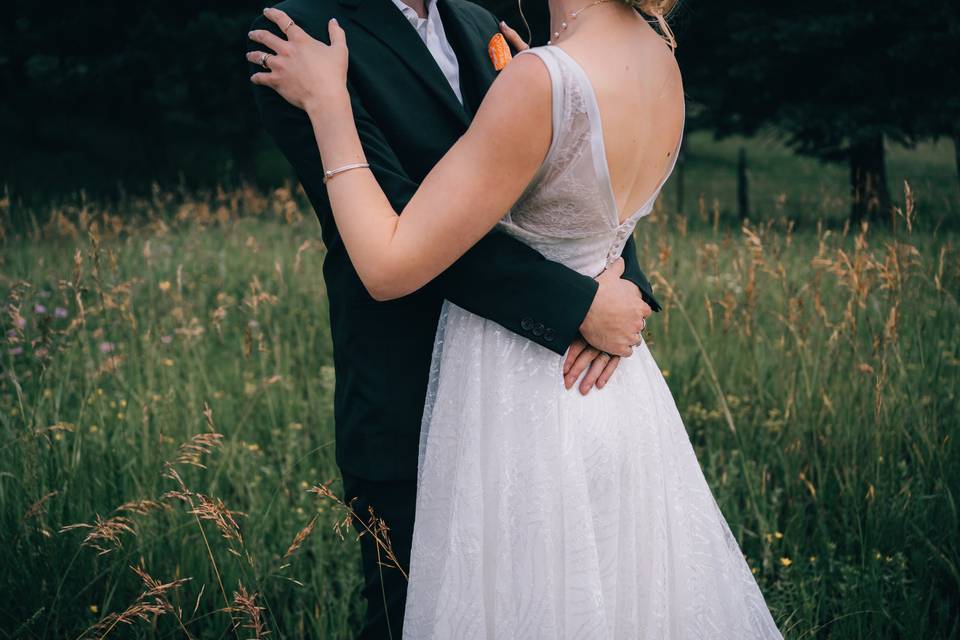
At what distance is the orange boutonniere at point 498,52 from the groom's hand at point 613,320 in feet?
2.36

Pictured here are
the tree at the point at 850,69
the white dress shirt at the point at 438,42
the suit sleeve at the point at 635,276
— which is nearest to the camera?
the suit sleeve at the point at 635,276

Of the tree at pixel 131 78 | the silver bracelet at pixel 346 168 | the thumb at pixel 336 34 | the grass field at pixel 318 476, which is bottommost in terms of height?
the grass field at pixel 318 476

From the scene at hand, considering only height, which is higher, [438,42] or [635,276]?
[438,42]

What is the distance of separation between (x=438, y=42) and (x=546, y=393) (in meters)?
1.04

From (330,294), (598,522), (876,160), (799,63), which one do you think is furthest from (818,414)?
(876,160)

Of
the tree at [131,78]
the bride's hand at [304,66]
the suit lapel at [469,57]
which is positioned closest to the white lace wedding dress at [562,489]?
the bride's hand at [304,66]

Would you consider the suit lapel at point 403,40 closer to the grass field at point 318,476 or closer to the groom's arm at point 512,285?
the groom's arm at point 512,285

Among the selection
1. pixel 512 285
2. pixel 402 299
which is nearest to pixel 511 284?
pixel 512 285

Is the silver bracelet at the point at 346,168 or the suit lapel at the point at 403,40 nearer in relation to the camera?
the silver bracelet at the point at 346,168

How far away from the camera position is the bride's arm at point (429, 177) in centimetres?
143

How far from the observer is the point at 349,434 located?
1.89m

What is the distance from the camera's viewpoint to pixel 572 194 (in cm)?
154

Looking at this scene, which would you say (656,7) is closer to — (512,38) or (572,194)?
(572,194)

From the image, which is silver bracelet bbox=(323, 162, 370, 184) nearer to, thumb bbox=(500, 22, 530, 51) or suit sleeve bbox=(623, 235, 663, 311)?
suit sleeve bbox=(623, 235, 663, 311)
